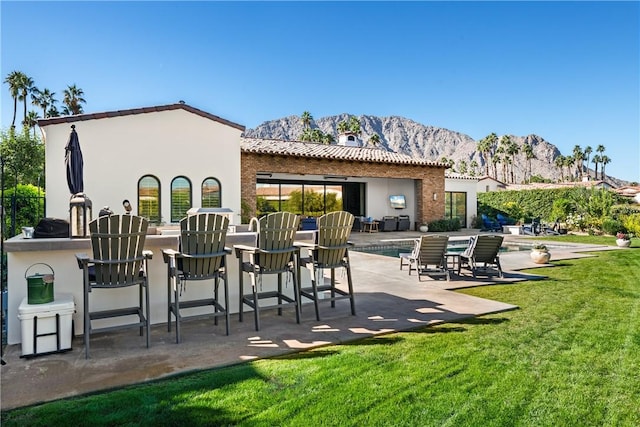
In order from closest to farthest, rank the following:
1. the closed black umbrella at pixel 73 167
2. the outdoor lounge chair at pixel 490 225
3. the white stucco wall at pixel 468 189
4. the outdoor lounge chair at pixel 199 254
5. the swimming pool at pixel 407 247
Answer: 1. the outdoor lounge chair at pixel 199 254
2. the closed black umbrella at pixel 73 167
3. the swimming pool at pixel 407 247
4. the outdoor lounge chair at pixel 490 225
5. the white stucco wall at pixel 468 189

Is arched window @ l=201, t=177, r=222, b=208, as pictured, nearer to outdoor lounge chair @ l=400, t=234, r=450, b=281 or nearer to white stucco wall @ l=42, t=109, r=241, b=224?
white stucco wall @ l=42, t=109, r=241, b=224

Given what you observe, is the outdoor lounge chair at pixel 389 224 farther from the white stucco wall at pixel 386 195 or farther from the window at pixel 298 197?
the window at pixel 298 197

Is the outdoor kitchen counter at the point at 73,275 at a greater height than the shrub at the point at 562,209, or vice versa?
the shrub at the point at 562,209

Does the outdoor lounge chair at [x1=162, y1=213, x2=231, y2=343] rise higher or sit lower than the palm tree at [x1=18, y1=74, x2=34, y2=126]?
lower

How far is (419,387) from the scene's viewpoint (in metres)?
3.07

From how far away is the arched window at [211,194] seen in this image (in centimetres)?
1331

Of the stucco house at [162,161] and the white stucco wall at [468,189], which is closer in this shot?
the stucco house at [162,161]

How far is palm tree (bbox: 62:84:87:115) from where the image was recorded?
3622cm

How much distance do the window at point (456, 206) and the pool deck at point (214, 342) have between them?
58.7ft

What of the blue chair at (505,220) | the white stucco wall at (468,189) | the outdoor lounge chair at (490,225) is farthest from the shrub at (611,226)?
the white stucco wall at (468,189)

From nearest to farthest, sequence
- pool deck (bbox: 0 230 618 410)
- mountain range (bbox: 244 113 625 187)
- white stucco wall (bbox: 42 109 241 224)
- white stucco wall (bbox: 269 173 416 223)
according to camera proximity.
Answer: pool deck (bbox: 0 230 618 410) → white stucco wall (bbox: 42 109 241 224) → white stucco wall (bbox: 269 173 416 223) → mountain range (bbox: 244 113 625 187)

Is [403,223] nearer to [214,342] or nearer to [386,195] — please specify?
[386,195]

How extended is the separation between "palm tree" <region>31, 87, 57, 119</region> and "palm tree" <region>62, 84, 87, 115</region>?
3.15 meters

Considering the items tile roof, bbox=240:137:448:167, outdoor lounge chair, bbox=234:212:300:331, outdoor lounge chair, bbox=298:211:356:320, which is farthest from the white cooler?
tile roof, bbox=240:137:448:167
